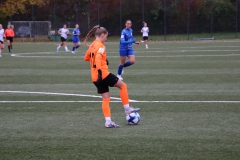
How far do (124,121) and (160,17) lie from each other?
142 feet

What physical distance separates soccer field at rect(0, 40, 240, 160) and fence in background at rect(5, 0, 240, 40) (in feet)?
111

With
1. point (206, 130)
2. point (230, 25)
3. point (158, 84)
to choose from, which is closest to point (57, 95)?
point (158, 84)

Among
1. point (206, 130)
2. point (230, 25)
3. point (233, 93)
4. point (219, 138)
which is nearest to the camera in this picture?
point (219, 138)

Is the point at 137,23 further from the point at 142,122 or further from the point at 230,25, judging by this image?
the point at 142,122

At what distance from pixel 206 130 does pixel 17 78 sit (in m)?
10.3

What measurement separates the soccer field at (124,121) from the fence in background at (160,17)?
33.9 m

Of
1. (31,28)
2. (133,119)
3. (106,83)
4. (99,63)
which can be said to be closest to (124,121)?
(133,119)

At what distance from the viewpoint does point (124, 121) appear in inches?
368

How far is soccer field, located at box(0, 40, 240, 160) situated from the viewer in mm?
7055

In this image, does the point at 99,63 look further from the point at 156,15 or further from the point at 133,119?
the point at 156,15

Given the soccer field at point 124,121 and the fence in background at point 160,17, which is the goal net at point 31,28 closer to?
the fence in background at point 160,17

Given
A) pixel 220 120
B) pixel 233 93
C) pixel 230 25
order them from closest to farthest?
pixel 220 120, pixel 233 93, pixel 230 25

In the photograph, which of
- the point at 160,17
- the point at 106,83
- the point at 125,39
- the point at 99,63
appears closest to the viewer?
the point at 99,63

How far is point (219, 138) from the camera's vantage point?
25.3ft
